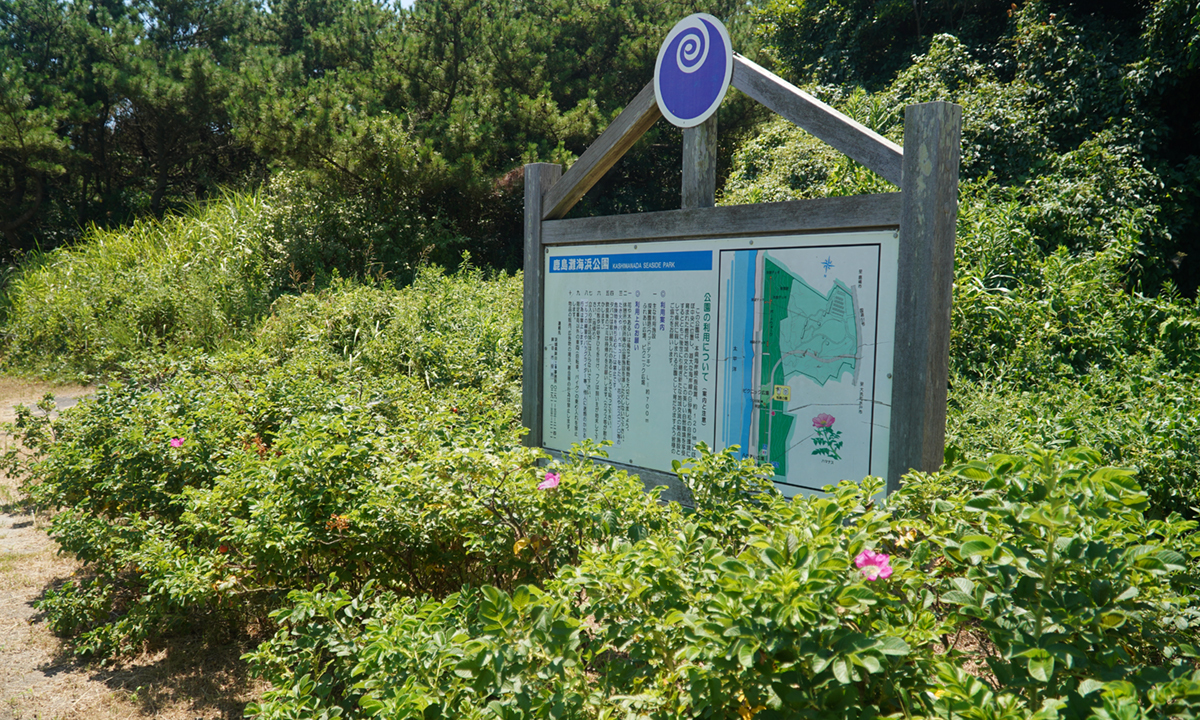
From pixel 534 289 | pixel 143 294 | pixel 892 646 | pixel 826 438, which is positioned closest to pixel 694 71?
pixel 534 289

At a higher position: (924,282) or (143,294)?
→ (924,282)

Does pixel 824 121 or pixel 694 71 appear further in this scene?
pixel 694 71

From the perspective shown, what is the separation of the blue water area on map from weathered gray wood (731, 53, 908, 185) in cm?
55

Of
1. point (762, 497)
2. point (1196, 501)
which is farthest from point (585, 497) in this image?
point (1196, 501)

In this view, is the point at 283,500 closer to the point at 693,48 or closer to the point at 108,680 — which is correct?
the point at 108,680

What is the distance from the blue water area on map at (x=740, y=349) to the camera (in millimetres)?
3168

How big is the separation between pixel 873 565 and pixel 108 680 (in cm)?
291

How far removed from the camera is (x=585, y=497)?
89.0 inches

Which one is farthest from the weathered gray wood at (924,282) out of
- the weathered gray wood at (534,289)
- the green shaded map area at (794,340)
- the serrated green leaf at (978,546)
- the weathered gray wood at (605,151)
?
the weathered gray wood at (534,289)

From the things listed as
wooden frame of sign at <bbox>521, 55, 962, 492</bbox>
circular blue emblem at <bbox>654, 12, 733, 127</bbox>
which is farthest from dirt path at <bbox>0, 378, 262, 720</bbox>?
circular blue emblem at <bbox>654, 12, 733, 127</bbox>

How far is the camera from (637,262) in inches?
140

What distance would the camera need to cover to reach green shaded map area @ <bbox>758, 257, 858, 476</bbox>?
292cm

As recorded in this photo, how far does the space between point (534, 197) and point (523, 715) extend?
2.99m

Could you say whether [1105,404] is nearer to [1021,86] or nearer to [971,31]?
[1021,86]
